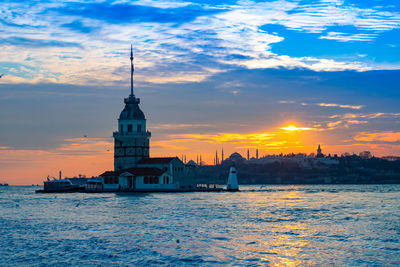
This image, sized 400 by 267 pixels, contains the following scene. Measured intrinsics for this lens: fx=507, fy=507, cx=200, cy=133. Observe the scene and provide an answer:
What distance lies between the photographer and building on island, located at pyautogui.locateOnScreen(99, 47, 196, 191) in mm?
110625

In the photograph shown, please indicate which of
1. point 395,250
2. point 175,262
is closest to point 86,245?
point 175,262

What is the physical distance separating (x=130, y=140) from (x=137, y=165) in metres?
6.20

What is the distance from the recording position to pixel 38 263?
2764 cm

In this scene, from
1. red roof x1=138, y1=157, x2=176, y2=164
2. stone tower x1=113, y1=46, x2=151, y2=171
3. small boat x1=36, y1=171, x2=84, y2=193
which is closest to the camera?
red roof x1=138, y1=157, x2=176, y2=164

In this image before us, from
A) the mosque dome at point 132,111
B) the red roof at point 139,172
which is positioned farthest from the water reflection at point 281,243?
the mosque dome at point 132,111

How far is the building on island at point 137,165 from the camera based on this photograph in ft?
363

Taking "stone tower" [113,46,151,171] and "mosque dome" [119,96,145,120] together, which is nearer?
"stone tower" [113,46,151,171]

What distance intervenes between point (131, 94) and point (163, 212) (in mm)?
70831

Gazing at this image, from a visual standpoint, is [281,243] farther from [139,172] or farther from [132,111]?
[132,111]

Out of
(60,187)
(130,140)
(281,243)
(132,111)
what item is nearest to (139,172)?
(130,140)

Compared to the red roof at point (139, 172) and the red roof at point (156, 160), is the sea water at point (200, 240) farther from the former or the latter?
the red roof at point (156, 160)

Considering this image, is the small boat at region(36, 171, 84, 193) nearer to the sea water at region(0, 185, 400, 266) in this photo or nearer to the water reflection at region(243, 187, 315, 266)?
the sea water at region(0, 185, 400, 266)

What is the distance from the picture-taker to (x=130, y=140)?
394 ft

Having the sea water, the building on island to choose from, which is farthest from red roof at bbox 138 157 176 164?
the sea water
